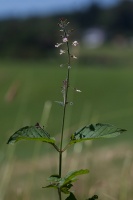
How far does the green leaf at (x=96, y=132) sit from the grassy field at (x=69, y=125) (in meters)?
0.48

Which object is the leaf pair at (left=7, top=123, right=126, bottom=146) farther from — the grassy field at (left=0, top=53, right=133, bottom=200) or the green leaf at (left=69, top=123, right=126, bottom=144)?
the grassy field at (left=0, top=53, right=133, bottom=200)

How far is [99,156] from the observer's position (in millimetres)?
4953

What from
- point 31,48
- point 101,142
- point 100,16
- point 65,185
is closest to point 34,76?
point 101,142

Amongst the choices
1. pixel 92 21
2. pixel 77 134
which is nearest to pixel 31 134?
pixel 77 134

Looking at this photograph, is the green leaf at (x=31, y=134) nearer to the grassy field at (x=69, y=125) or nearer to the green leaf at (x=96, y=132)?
the green leaf at (x=96, y=132)

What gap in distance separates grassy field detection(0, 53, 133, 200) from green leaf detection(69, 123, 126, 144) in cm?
48

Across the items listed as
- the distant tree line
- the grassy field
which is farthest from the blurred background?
the distant tree line

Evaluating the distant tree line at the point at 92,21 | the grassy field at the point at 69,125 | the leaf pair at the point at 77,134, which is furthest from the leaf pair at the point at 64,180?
the distant tree line at the point at 92,21

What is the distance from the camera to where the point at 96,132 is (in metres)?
1.26

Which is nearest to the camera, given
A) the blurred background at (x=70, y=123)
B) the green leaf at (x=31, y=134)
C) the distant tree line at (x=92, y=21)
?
the green leaf at (x=31, y=134)

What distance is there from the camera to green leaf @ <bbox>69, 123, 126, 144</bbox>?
1234 mm

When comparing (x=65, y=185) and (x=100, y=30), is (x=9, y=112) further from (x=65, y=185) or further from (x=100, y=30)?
(x=100, y=30)

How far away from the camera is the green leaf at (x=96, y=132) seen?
123 centimetres

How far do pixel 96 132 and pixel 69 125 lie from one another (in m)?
5.61
